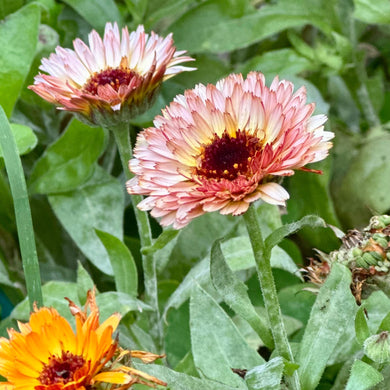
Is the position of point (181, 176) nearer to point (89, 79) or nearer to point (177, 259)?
point (89, 79)

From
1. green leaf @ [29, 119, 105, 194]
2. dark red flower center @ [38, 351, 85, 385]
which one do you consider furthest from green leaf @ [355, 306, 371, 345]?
green leaf @ [29, 119, 105, 194]

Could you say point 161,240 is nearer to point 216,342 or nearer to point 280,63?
point 216,342

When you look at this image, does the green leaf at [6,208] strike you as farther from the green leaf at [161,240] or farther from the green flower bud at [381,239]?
the green flower bud at [381,239]

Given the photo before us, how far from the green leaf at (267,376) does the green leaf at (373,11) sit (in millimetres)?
566

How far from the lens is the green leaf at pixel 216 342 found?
25.4 inches

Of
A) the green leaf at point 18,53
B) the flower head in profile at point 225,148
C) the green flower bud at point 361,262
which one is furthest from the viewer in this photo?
the green leaf at point 18,53

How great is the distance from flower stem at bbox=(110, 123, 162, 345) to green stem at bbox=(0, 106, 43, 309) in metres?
0.10

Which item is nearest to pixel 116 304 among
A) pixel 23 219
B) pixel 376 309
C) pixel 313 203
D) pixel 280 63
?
pixel 23 219

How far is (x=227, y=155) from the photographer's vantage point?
1.87 ft

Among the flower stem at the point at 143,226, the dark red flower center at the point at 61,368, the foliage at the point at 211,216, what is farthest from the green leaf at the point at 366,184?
the dark red flower center at the point at 61,368

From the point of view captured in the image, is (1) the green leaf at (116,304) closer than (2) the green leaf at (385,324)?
No

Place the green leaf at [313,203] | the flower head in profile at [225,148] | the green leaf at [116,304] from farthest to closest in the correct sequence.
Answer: the green leaf at [313,203] → the green leaf at [116,304] → the flower head in profile at [225,148]

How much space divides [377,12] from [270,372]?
588 millimetres

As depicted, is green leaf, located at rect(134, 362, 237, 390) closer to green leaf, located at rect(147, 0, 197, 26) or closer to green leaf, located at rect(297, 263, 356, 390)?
green leaf, located at rect(297, 263, 356, 390)
